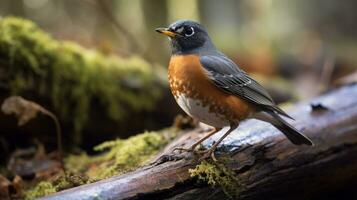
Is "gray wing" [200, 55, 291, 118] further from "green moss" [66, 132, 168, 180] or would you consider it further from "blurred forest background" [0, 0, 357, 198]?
"blurred forest background" [0, 0, 357, 198]

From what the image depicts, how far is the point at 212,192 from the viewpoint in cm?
377

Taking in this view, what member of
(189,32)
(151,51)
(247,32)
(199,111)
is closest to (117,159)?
(199,111)

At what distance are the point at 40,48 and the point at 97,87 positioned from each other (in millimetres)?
849

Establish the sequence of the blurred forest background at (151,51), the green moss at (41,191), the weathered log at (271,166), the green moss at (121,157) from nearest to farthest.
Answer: the weathered log at (271,166), the green moss at (41,191), the green moss at (121,157), the blurred forest background at (151,51)

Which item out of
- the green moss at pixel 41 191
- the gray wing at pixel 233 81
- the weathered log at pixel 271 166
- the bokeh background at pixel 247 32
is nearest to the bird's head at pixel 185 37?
the gray wing at pixel 233 81

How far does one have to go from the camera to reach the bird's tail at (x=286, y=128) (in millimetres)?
4488

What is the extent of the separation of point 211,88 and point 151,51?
752 centimetres

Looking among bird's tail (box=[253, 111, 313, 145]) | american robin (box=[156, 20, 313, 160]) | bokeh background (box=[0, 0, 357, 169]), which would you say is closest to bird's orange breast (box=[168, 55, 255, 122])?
american robin (box=[156, 20, 313, 160])

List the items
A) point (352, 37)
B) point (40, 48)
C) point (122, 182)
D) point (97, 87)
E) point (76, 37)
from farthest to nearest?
point (352, 37), point (76, 37), point (97, 87), point (40, 48), point (122, 182)

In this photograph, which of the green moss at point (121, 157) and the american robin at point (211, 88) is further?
the green moss at point (121, 157)

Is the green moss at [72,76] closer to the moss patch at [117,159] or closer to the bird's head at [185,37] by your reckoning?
the moss patch at [117,159]

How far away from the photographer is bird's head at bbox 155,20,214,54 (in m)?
4.54

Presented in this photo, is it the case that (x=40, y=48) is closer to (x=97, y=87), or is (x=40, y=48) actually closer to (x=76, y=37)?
(x=97, y=87)

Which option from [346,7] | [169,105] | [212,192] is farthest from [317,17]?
[212,192]
